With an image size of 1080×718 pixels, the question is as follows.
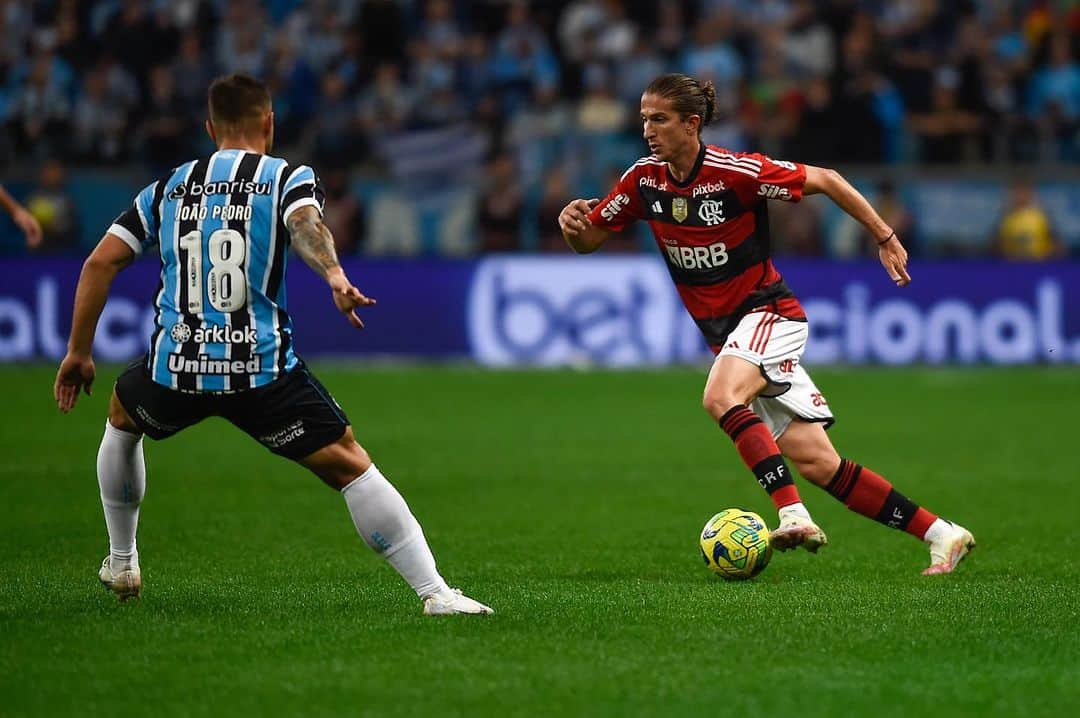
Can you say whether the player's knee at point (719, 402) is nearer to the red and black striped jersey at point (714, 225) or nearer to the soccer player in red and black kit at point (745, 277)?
the soccer player in red and black kit at point (745, 277)

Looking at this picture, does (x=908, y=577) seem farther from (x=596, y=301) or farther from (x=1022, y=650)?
(x=596, y=301)

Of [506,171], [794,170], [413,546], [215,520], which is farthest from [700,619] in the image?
[506,171]

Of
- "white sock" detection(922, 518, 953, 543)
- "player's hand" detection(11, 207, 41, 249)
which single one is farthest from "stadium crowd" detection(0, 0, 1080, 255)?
"white sock" detection(922, 518, 953, 543)

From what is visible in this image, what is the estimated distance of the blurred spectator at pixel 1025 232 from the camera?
1931 centimetres

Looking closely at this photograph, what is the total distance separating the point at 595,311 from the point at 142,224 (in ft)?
43.0

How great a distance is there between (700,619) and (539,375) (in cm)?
1264

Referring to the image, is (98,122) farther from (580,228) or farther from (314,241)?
(314,241)

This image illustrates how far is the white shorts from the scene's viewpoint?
25.6ft

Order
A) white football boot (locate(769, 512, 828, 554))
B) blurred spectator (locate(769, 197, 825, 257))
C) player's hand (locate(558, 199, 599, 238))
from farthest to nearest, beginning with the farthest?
blurred spectator (locate(769, 197, 825, 257)), player's hand (locate(558, 199, 599, 238)), white football boot (locate(769, 512, 828, 554))

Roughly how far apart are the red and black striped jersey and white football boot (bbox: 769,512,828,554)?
3.60 feet

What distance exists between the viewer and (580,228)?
7.98m

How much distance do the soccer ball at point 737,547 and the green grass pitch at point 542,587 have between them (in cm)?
11

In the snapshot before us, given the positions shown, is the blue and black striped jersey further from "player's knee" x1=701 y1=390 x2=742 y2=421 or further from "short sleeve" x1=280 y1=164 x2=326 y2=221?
"player's knee" x1=701 y1=390 x2=742 y2=421

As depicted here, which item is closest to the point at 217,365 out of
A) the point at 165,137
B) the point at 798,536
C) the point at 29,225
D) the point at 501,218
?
the point at 798,536
